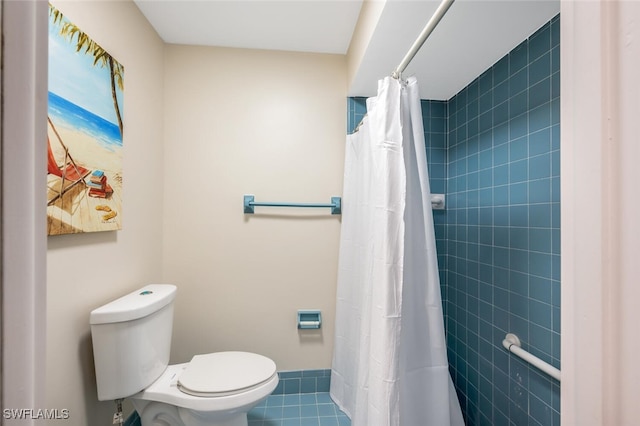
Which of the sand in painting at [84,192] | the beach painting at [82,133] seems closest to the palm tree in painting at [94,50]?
the beach painting at [82,133]

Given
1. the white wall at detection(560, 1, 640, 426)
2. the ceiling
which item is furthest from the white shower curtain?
the white wall at detection(560, 1, 640, 426)

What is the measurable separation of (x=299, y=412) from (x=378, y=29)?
6.53 feet

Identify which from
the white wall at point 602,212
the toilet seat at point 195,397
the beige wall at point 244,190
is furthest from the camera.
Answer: the beige wall at point 244,190

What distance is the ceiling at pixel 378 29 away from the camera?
3.53 ft

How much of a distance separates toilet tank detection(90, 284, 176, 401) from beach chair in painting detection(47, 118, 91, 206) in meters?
0.47

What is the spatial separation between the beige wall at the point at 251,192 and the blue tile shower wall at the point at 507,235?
2.49 feet

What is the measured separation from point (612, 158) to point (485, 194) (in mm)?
1307

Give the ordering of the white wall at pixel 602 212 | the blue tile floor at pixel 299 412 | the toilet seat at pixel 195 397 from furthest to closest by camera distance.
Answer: the blue tile floor at pixel 299 412
the toilet seat at pixel 195 397
the white wall at pixel 602 212

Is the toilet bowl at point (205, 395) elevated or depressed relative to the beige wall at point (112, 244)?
depressed

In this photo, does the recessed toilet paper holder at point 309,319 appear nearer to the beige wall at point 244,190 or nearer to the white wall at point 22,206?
the beige wall at point 244,190

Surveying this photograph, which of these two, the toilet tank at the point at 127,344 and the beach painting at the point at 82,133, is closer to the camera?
the beach painting at the point at 82,133

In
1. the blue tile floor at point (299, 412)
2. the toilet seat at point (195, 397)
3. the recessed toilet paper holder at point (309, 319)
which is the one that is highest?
the recessed toilet paper holder at point (309, 319)

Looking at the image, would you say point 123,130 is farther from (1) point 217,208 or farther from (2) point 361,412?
(2) point 361,412

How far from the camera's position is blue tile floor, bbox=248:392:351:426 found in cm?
154
